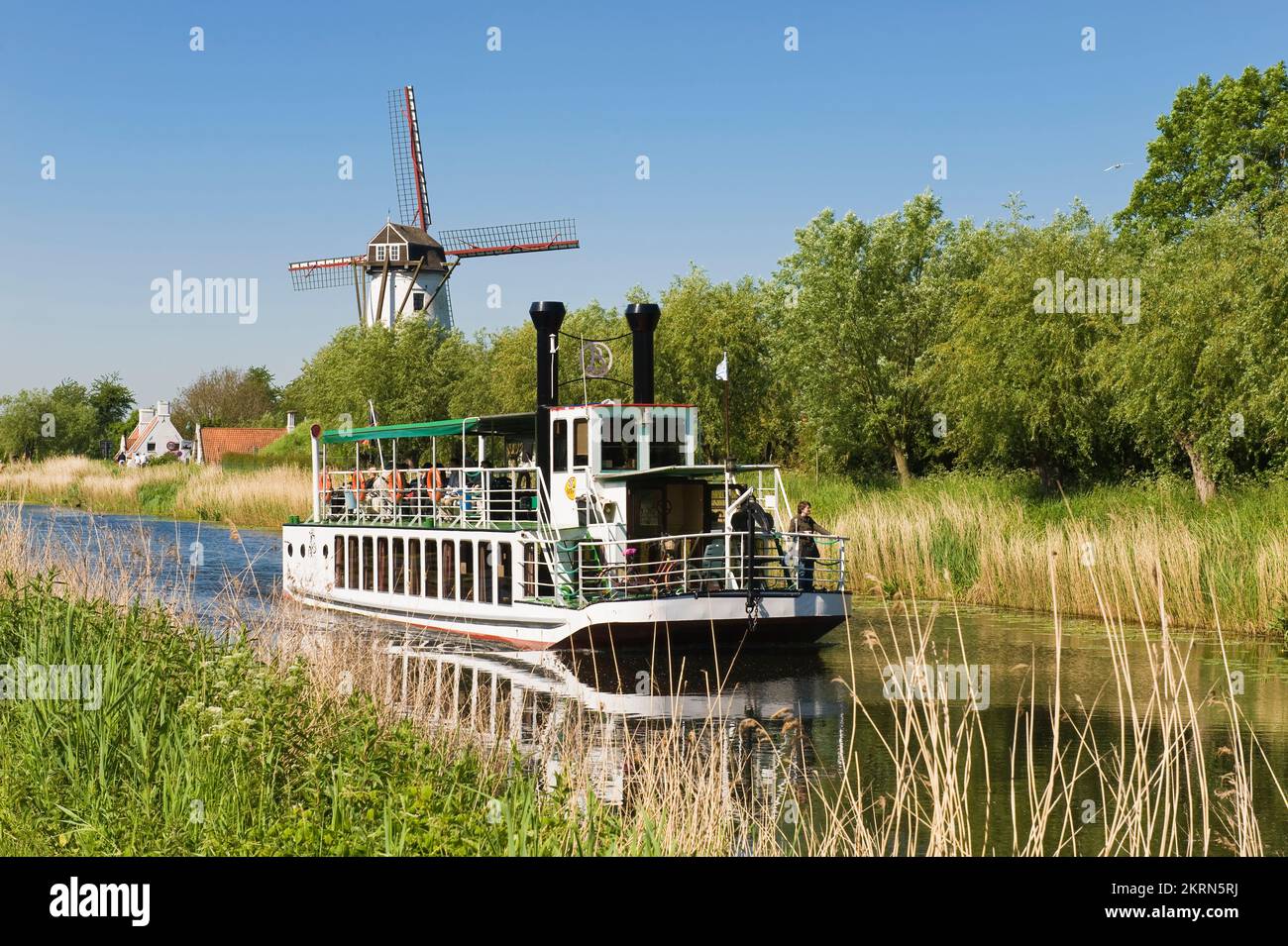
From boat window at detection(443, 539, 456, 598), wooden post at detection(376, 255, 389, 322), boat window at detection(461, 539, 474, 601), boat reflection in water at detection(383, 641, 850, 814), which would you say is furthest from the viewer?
wooden post at detection(376, 255, 389, 322)

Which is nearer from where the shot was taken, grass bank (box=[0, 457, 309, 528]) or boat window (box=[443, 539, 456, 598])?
boat window (box=[443, 539, 456, 598])

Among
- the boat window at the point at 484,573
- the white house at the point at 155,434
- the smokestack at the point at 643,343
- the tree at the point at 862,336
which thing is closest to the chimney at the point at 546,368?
the smokestack at the point at 643,343

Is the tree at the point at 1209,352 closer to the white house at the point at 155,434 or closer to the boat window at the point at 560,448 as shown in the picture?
the boat window at the point at 560,448

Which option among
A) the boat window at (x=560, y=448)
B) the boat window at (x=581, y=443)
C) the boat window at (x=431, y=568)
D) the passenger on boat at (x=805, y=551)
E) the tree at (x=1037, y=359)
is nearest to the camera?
the passenger on boat at (x=805, y=551)

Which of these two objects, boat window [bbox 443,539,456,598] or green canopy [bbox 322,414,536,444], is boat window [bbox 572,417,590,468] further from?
boat window [bbox 443,539,456,598]

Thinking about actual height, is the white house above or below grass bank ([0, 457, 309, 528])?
above

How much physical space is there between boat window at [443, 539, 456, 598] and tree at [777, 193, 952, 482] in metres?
19.3

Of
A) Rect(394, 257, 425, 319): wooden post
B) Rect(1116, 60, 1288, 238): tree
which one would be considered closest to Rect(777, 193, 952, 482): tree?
Rect(1116, 60, 1288, 238): tree

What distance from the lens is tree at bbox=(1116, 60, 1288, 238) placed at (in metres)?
47.7

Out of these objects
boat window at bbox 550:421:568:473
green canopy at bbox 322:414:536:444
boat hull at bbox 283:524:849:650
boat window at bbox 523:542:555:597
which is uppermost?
green canopy at bbox 322:414:536:444

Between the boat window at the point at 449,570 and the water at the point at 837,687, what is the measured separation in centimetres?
Answer: 139

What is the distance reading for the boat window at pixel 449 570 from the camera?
26.3 metres
